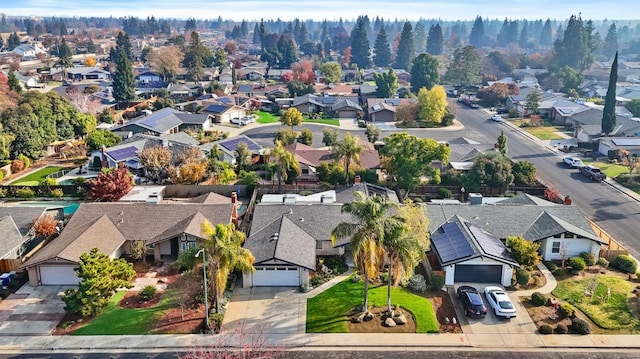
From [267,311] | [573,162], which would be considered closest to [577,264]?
[267,311]

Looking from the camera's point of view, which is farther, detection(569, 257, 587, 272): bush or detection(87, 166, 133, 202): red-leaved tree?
detection(87, 166, 133, 202): red-leaved tree

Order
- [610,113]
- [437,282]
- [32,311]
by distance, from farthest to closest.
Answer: [610,113]
[437,282]
[32,311]

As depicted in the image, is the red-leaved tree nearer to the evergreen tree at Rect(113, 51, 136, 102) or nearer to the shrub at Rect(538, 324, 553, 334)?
the shrub at Rect(538, 324, 553, 334)

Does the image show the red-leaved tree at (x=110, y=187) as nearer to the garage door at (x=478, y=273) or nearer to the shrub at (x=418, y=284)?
the shrub at (x=418, y=284)

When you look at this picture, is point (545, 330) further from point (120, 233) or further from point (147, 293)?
point (120, 233)

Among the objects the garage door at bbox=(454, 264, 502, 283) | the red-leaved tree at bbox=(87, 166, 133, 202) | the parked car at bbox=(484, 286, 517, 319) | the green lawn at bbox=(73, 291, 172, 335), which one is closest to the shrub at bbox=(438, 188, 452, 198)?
the garage door at bbox=(454, 264, 502, 283)

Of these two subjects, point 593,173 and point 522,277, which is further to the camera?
point 593,173

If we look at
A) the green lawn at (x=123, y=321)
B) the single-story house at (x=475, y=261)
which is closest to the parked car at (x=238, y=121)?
the single-story house at (x=475, y=261)
